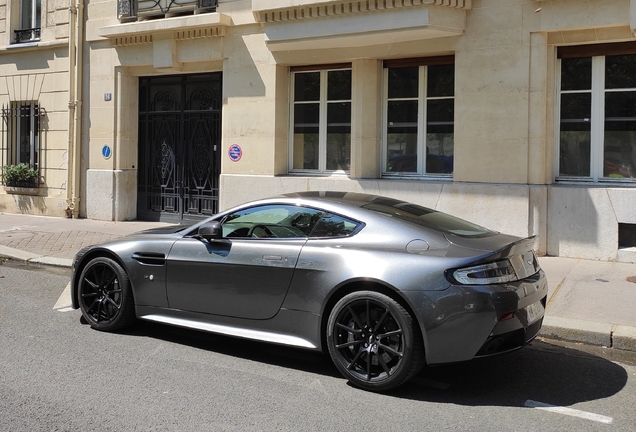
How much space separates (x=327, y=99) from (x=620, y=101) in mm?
5088

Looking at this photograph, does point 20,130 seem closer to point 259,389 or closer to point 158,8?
point 158,8

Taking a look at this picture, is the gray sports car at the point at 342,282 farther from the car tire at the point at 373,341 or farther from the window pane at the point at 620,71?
the window pane at the point at 620,71

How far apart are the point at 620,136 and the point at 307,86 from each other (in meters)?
5.65

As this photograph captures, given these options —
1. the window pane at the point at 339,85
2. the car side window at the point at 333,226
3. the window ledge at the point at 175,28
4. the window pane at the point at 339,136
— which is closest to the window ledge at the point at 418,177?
the window pane at the point at 339,136

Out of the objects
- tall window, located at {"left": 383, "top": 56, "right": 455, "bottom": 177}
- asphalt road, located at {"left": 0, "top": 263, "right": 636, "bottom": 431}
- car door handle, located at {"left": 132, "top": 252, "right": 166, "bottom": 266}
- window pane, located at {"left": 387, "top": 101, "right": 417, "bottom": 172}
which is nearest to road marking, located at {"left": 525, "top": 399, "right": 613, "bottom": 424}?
asphalt road, located at {"left": 0, "top": 263, "right": 636, "bottom": 431}

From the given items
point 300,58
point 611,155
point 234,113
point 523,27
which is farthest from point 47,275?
point 611,155

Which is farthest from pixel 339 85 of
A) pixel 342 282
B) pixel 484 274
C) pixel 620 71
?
pixel 484 274

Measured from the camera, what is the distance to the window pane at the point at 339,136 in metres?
12.2

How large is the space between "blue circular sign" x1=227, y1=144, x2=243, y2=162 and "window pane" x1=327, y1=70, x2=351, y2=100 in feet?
6.65

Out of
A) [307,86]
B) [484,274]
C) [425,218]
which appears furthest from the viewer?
[307,86]

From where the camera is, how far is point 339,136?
12.3 meters

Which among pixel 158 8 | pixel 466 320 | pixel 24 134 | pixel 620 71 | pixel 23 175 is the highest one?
pixel 158 8

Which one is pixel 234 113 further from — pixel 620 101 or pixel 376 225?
pixel 376 225

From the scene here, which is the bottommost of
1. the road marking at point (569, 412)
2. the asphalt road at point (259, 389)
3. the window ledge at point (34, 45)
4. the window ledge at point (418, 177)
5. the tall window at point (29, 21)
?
the road marking at point (569, 412)
